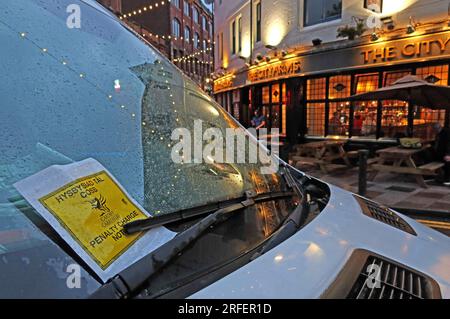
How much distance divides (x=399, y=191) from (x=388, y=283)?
22.9 ft

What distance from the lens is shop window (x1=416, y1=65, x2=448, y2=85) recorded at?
29.3 ft

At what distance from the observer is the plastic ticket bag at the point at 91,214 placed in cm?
112

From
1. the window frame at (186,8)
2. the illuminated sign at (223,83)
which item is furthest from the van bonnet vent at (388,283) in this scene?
the window frame at (186,8)

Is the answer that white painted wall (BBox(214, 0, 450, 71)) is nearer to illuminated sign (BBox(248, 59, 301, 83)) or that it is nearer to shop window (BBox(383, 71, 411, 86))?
illuminated sign (BBox(248, 59, 301, 83))

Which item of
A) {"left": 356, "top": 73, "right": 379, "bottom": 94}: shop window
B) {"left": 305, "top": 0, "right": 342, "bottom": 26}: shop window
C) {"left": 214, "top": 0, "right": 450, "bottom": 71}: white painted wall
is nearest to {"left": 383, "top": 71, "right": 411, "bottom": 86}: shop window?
{"left": 356, "top": 73, "right": 379, "bottom": 94}: shop window

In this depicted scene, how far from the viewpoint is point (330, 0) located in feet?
36.9

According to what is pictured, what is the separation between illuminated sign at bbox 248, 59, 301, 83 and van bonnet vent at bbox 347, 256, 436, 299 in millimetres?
11470

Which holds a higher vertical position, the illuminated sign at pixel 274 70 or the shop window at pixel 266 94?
the illuminated sign at pixel 274 70

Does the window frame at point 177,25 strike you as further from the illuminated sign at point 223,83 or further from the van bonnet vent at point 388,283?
the van bonnet vent at point 388,283

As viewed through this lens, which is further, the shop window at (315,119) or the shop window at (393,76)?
the shop window at (315,119)

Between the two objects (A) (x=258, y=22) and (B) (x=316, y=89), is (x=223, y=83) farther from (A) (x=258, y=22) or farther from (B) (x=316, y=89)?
(B) (x=316, y=89)

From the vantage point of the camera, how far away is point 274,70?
13242 mm

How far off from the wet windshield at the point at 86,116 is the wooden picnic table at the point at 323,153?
8.15m
